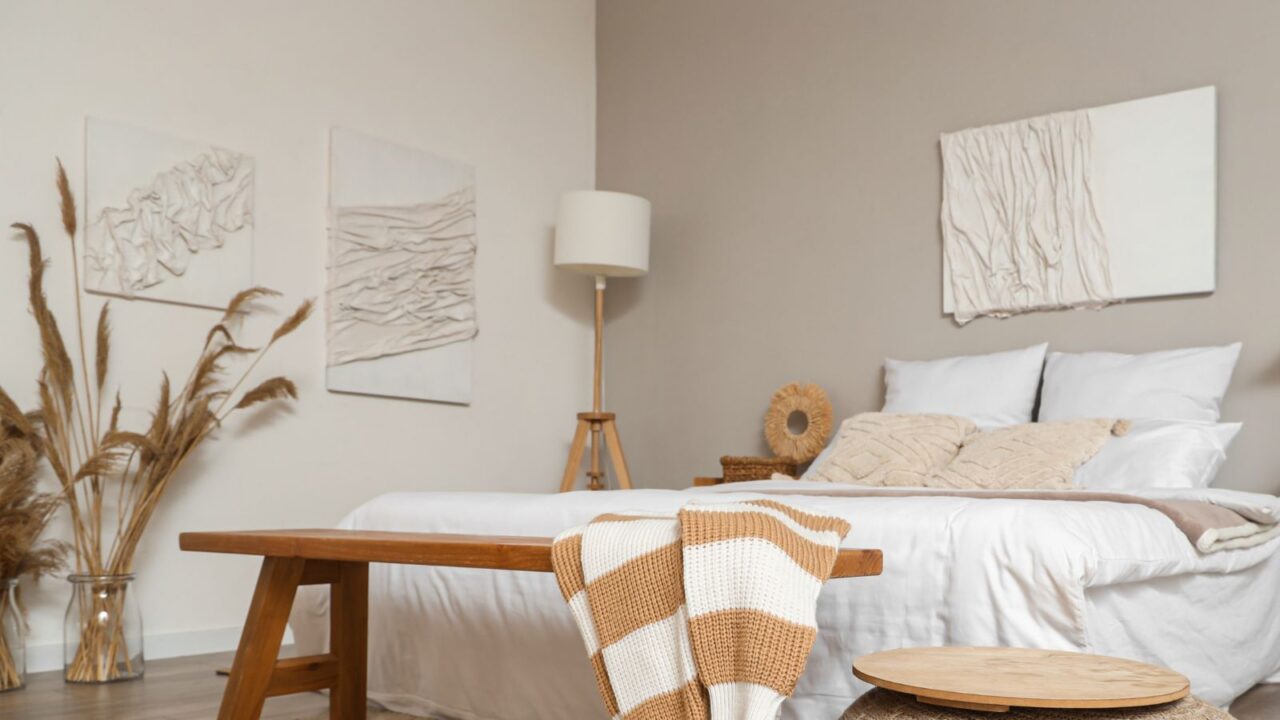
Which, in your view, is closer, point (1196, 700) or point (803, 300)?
point (1196, 700)

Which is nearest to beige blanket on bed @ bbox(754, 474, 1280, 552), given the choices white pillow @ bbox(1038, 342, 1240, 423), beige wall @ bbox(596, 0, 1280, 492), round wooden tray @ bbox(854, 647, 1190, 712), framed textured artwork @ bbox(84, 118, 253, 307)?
white pillow @ bbox(1038, 342, 1240, 423)

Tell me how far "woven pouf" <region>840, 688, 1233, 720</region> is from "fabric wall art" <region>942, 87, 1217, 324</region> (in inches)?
102

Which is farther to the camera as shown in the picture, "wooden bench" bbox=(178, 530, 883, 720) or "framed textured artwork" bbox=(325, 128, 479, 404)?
"framed textured artwork" bbox=(325, 128, 479, 404)

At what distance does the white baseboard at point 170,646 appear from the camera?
3.29 m

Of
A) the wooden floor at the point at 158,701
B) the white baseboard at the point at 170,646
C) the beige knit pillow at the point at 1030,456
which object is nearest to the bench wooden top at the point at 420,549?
the wooden floor at the point at 158,701

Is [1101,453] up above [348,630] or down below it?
above

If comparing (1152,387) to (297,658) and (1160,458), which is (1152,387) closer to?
(1160,458)

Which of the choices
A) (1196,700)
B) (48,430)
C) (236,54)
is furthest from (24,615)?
(1196,700)

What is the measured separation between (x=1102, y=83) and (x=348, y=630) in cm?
310

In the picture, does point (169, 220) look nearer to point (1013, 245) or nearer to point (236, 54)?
point (236, 54)

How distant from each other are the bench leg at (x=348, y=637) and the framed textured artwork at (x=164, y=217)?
5.71ft

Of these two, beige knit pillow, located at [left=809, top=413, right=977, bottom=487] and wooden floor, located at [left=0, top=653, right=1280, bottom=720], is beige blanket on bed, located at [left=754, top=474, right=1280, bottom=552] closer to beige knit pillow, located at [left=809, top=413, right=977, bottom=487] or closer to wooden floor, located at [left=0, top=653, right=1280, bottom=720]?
wooden floor, located at [left=0, top=653, right=1280, bottom=720]

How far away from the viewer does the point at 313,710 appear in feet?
8.70

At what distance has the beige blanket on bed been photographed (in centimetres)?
226
